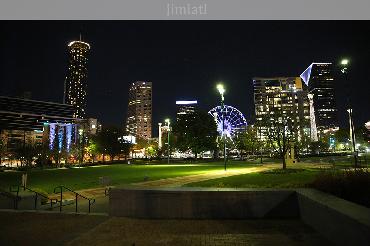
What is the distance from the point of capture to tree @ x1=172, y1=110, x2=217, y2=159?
86062mm

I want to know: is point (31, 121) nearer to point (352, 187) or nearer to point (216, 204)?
point (216, 204)

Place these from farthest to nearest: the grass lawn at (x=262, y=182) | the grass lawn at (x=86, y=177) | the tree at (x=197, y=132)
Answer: the tree at (x=197, y=132), the grass lawn at (x=86, y=177), the grass lawn at (x=262, y=182)

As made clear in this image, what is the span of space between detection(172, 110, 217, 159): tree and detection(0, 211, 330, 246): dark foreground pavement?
74974 millimetres

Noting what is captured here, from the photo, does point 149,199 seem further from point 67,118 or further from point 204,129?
point 67,118

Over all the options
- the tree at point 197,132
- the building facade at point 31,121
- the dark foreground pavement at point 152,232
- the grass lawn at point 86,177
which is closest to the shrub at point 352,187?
the dark foreground pavement at point 152,232

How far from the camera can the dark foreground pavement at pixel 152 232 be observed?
26.6ft

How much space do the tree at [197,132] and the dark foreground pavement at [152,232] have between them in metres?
A: 75.0

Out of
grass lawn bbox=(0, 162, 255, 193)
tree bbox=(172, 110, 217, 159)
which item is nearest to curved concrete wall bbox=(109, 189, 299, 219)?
grass lawn bbox=(0, 162, 255, 193)

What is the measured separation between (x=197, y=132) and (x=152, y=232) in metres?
77.4

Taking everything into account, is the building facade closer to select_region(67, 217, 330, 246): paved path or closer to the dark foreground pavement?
the dark foreground pavement

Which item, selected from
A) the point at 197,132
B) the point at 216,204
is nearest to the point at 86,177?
the point at 216,204

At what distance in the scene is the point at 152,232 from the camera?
360 inches

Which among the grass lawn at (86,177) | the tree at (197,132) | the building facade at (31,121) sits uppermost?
the building facade at (31,121)

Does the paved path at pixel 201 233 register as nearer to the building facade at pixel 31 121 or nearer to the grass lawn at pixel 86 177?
the grass lawn at pixel 86 177
